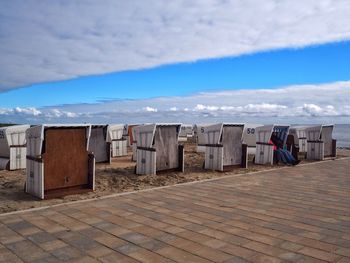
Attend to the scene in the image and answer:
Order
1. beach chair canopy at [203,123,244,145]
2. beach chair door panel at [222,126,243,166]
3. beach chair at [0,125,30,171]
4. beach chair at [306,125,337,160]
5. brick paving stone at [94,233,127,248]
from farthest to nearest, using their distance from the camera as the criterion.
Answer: beach chair at [306,125,337,160]
beach chair door panel at [222,126,243,166]
beach chair canopy at [203,123,244,145]
beach chair at [0,125,30,171]
brick paving stone at [94,233,127,248]

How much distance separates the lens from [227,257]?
433cm

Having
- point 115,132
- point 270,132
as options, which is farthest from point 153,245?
point 115,132

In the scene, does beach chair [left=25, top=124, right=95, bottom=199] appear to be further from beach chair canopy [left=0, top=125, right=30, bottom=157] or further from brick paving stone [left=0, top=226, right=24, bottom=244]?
beach chair canopy [left=0, top=125, right=30, bottom=157]

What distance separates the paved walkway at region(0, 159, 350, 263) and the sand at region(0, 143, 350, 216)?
0.65 m

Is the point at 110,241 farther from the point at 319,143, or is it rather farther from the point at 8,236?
the point at 319,143

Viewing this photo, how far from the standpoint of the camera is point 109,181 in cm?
962

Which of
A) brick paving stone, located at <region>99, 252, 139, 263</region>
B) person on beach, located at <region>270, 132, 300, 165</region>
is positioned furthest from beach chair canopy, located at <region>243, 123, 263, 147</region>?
brick paving stone, located at <region>99, 252, 139, 263</region>

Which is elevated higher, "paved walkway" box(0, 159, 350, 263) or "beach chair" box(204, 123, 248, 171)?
"beach chair" box(204, 123, 248, 171)

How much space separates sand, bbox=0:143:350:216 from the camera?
7160 mm

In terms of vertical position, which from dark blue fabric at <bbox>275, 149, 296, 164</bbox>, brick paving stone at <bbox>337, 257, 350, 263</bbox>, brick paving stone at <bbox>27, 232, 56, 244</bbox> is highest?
dark blue fabric at <bbox>275, 149, 296, 164</bbox>

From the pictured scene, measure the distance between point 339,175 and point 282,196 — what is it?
443 cm

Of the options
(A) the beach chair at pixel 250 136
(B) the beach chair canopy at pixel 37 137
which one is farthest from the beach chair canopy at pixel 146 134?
(A) the beach chair at pixel 250 136

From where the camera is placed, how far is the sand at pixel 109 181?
282 inches

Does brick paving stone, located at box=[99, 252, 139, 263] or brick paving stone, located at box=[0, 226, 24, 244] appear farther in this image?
brick paving stone, located at box=[0, 226, 24, 244]
